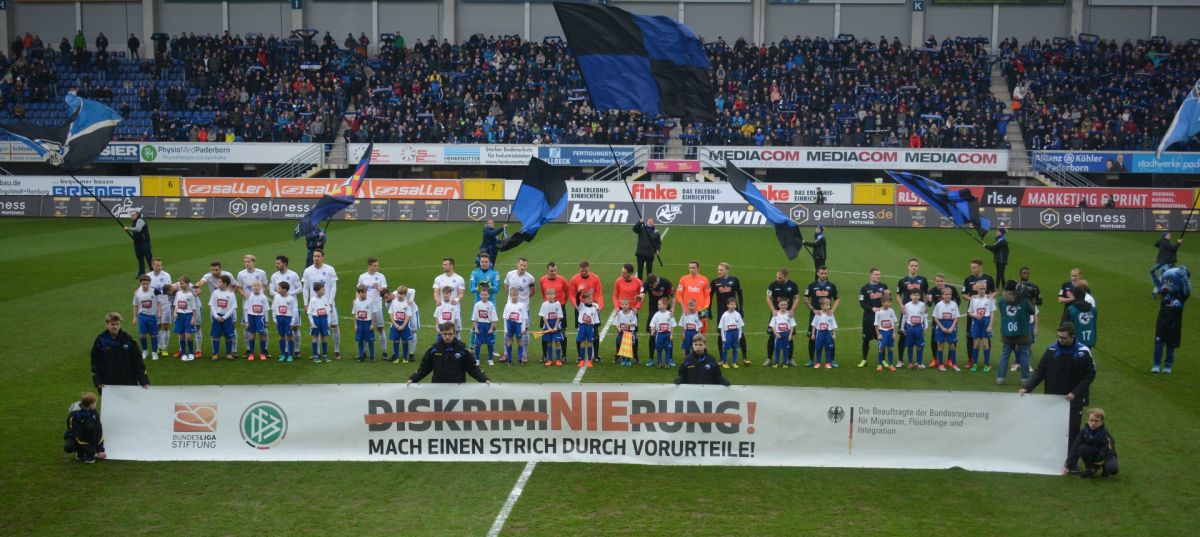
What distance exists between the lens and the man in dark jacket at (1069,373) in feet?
37.7

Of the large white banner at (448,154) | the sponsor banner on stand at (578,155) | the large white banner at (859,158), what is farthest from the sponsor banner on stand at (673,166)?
the large white banner at (448,154)

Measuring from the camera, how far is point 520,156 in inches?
2058

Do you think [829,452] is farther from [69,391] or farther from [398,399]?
[69,391]

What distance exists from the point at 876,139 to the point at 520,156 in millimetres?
18108

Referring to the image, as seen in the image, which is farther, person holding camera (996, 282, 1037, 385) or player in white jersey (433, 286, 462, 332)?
player in white jersey (433, 286, 462, 332)

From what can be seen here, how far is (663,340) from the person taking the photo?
55.5 feet

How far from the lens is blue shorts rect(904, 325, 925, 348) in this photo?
55.2 ft

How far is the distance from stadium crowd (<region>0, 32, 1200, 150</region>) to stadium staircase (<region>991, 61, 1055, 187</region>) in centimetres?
83

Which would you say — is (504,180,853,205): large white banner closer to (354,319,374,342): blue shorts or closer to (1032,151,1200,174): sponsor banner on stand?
(1032,151,1200,174): sponsor banner on stand

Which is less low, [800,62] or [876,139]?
[800,62]

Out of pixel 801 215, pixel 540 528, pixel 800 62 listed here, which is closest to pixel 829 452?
pixel 540 528

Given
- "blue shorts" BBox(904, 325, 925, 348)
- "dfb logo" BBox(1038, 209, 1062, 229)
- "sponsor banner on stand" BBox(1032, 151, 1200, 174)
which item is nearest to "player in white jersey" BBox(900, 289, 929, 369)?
"blue shorts" BBox(904, 325, 925, 348)

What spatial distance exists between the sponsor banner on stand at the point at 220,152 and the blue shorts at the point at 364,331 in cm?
3776

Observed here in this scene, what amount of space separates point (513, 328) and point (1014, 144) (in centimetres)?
4445
